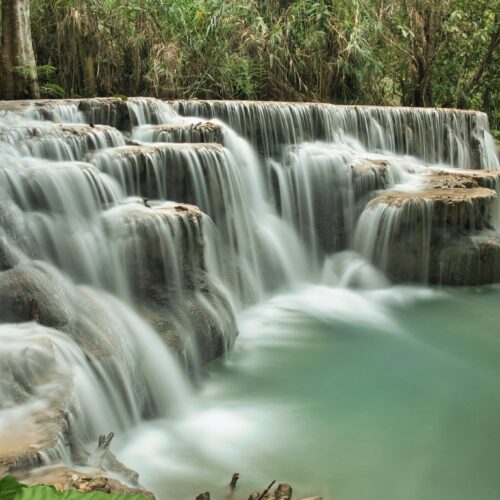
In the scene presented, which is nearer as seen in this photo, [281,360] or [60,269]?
[60,269]

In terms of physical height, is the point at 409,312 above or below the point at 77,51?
below

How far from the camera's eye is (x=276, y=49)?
426 inches

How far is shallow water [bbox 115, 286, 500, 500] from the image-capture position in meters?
3.67

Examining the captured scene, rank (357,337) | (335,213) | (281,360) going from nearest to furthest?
(281,360) → (357,337) → (335,213)

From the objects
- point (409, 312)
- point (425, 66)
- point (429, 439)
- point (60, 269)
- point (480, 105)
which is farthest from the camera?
point (480, 105)

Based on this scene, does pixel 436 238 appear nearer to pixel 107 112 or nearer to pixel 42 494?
pixel 107 112

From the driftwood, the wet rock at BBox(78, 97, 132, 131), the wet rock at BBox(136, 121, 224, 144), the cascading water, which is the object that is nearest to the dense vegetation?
the cascading water

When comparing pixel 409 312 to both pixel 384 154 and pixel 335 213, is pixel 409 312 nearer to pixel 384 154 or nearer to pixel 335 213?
pixel 335 213

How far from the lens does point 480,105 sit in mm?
14336

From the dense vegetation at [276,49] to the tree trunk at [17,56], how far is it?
362 mm

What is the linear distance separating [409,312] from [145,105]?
3829mm

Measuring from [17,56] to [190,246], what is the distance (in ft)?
14.7

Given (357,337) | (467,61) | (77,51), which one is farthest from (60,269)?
(467,61)

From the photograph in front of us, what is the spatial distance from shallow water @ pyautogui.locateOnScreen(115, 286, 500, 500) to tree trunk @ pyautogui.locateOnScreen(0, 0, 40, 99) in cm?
439
